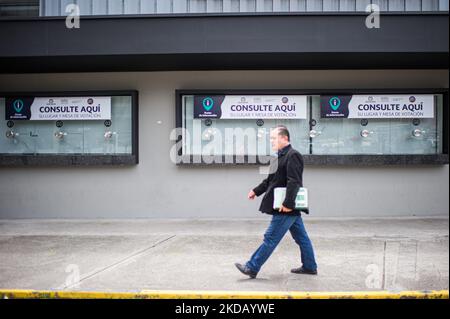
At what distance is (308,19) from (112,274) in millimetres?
5679

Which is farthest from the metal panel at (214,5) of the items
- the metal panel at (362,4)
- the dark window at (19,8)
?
the dark window at (19,8)

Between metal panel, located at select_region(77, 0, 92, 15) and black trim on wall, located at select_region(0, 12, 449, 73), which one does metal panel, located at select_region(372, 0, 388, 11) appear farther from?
metal panel, located at select_region(77, 0, 92, 15)

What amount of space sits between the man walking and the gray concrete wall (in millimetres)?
4168

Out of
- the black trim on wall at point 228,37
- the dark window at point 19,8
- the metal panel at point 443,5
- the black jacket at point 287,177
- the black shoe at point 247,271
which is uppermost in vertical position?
the dark window at point 19,8

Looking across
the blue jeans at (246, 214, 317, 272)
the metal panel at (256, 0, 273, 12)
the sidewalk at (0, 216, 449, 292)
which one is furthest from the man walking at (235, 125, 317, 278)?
the metal panel at (256, 0, 273, 12)

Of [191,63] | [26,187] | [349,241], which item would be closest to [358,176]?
[349,241]

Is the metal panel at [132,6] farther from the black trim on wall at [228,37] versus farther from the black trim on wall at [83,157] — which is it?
the black trim on wall at [83,157]

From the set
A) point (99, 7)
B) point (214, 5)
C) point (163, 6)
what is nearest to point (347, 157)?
point (214, 5)

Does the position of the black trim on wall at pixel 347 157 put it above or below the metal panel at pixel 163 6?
below

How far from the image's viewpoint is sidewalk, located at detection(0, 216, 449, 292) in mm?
5660

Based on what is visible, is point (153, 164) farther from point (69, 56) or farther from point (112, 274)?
point (112, 274)

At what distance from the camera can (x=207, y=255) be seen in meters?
7.06

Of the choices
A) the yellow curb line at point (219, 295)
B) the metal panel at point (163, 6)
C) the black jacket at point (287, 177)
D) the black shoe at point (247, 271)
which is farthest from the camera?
the metal panel at point (163, 6)

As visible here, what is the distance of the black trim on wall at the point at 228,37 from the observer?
8469 mm
